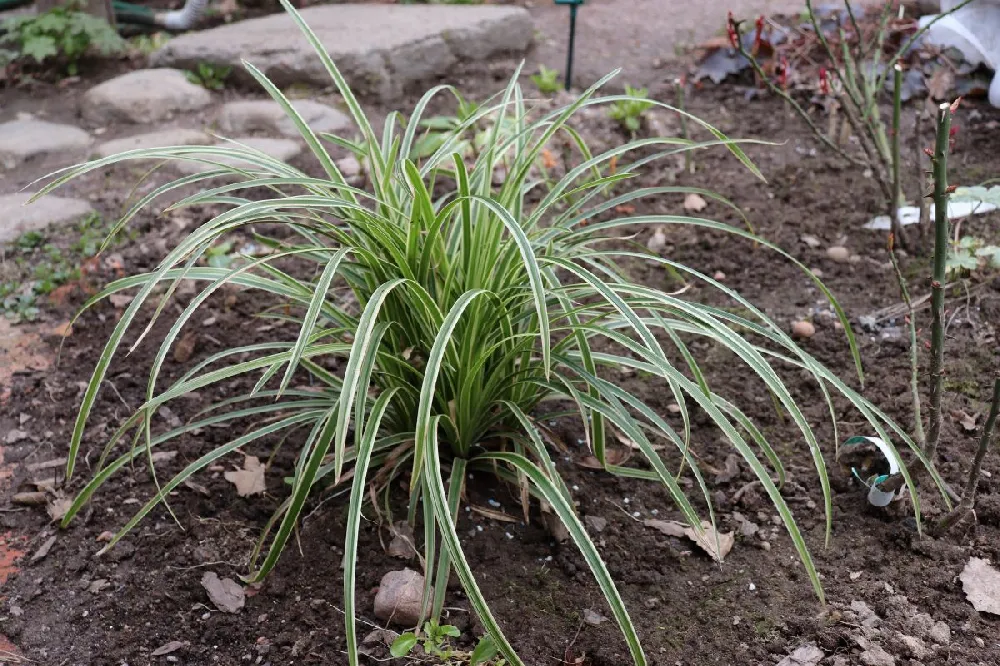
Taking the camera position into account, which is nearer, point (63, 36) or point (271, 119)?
point (271, 119)

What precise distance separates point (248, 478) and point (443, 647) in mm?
626

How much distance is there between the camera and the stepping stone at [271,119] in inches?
144

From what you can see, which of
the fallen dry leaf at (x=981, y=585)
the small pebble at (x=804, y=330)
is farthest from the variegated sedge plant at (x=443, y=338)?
the small pebble at (x=804, y=330)

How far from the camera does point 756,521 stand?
2008 mm

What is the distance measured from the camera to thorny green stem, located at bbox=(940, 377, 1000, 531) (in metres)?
1.64

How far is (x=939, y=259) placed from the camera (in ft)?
5.57

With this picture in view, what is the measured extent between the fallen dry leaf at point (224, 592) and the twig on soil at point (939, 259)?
137 cm

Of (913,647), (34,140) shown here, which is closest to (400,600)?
(913,647)

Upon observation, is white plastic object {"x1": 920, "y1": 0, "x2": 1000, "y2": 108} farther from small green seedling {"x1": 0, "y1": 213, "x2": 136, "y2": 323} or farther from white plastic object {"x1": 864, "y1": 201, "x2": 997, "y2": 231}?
small green seedling {"x1": 0, "y1": 213, "x2": 136, "y2": 323}

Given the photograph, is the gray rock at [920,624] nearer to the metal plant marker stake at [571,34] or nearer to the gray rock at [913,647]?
the gray rock at [913,647]

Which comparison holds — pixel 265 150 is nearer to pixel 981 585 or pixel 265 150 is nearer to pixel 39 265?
pixel 39 265

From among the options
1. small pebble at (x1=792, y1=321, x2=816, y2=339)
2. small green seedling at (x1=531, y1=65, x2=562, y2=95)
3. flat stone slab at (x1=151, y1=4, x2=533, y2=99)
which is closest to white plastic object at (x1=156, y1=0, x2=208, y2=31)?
flat stone slab at (x1=151, y1=4, x2=533, y2=99)

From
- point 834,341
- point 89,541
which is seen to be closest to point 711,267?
point 834,341

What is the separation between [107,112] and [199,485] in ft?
7.54
